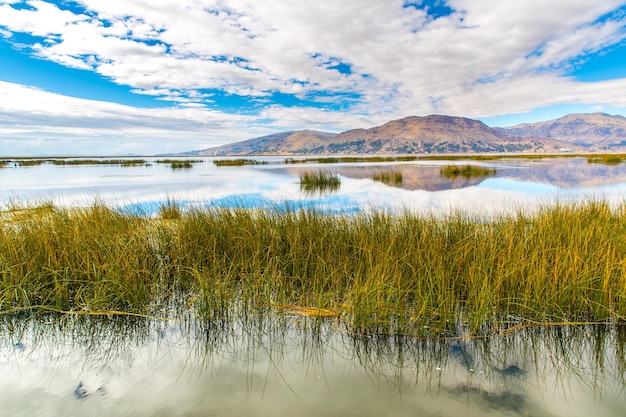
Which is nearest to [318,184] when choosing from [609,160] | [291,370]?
[291,370]

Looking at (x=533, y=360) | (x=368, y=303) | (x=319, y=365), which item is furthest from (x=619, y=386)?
(x=319, y=365)

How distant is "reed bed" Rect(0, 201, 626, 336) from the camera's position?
4.27m

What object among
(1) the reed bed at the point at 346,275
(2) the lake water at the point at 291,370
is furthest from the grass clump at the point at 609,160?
(2) the lake water at the point at 291,370

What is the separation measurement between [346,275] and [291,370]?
201 centimetres

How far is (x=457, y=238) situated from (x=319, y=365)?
12.3ft

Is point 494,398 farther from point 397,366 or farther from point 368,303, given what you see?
point 368,303

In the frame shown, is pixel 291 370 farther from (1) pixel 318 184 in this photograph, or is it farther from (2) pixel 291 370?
(1) pixel 318 184

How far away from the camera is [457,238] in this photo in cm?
619

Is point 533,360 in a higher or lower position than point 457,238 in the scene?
lower

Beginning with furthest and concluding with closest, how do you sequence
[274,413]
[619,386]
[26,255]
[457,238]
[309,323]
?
1. [457,238]
2. [26,255]
3. [309,323]
4. [619,386]
5. [274,413]

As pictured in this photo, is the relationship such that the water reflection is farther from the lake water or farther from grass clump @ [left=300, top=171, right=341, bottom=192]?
grass clump @ [left=300, top=171, right=341, bottom=192]

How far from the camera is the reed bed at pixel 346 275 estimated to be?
4266mm

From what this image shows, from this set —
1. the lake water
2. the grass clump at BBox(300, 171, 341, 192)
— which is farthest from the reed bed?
the grass clump at BBox(300, 171, 341, 192)

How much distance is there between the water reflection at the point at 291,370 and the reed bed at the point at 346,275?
0.90ft
